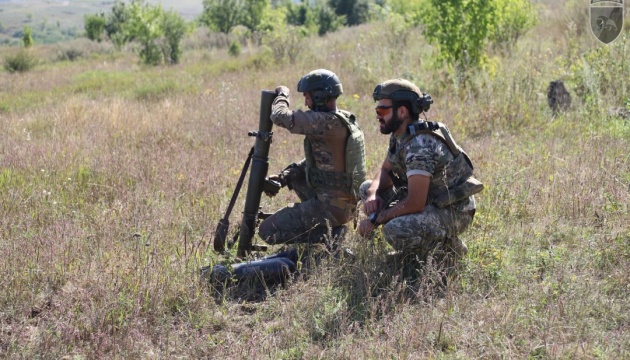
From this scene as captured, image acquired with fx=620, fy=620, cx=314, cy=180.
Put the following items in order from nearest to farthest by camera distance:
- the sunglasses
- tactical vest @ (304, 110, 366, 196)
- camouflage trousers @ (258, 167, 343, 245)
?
the sunglasses
tactical vest @ (304, 110, 366, 196)
camouflage trousers @ (258, 167, 343, 245)

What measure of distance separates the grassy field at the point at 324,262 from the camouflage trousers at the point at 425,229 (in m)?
0.22

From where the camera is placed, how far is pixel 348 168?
480cm

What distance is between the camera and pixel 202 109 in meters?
10.2

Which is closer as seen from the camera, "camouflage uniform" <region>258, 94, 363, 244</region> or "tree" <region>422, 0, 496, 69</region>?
"camouflage uniform" <region>258, 94, 363, 244</region>

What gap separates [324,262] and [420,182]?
88 centimetres

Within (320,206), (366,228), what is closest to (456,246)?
(366,228)

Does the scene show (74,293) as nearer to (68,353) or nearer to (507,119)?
(68,353)

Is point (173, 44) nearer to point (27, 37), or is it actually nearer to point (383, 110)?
point (383, 110)

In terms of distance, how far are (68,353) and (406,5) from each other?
97.8 feet

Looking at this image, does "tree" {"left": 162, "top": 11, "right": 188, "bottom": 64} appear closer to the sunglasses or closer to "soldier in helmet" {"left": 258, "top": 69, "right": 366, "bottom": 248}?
"soldier in helmet" {"left": 258, "top": 69, "right": 366, "bottom": 248}

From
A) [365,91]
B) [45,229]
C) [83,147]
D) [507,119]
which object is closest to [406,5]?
[365,91]

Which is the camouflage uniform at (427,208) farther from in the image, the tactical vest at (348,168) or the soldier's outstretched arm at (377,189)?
the tactical vest at (348,168)
